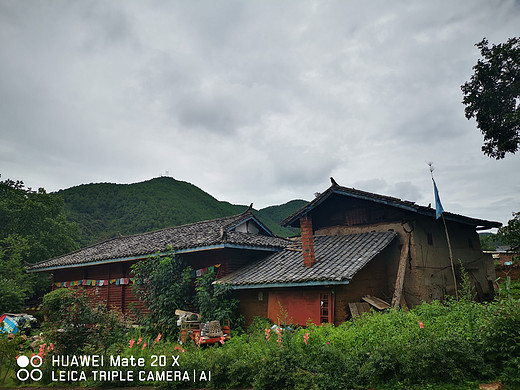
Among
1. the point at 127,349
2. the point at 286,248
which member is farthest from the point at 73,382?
the point at 286,248

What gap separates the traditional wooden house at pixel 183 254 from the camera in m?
13.6

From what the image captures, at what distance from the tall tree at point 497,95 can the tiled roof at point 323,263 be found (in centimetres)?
824

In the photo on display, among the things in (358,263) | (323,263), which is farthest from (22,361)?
(358,263)

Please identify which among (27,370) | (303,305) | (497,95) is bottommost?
(27,370)

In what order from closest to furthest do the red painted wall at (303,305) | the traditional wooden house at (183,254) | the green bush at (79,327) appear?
the green bush at (79,327)
the red painted wall at (303,305)
the traditional wooden house at (183,254)

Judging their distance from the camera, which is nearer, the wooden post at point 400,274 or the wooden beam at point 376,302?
the wooden beam at point 376,302

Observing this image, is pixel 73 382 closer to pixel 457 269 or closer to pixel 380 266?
→ pixel 380 266

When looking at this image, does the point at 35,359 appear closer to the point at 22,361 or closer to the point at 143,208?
the point at 22,361

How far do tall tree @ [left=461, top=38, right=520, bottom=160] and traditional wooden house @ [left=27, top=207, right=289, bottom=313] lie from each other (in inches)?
424

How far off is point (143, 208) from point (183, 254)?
34809mm

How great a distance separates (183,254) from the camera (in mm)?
14570

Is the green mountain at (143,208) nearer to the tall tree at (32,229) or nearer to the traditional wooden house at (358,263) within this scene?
the tall tree at (32,229)

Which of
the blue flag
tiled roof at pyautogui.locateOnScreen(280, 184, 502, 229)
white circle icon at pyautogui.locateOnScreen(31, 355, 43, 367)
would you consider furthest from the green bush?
the blue flag

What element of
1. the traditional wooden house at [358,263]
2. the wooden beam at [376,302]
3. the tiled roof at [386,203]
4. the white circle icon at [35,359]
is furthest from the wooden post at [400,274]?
the white circle icon at [35,359]
